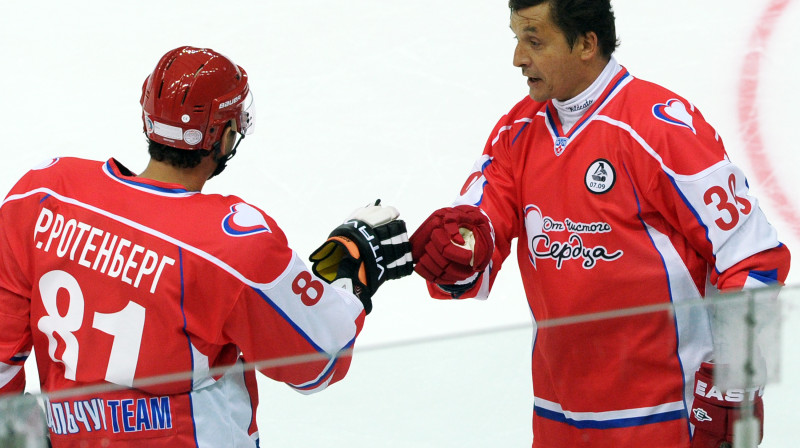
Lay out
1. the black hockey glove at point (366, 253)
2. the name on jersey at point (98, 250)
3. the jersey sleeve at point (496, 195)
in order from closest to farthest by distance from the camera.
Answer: the name on jersey at point (98, 250) → the black hockey glove at point (366, 253) → the jersey sleeve at point (496, 195)

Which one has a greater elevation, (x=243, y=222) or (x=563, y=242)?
(x=243, y=222)

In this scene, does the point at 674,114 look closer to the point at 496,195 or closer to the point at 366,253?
the point at 496,195

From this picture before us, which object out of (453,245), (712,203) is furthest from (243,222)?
(712,203)

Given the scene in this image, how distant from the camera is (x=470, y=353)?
146 cm

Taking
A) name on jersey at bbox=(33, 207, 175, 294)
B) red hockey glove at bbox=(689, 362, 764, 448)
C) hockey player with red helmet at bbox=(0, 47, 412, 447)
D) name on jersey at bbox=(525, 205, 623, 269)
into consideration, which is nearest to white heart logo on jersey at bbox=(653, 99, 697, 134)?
name on jersey at bbox=(525, 205, 623, 269)

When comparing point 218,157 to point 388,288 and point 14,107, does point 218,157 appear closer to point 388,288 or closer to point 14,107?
point 388,288

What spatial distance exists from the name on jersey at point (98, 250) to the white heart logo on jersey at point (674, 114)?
3.40 feet

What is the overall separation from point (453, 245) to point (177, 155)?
648 mm

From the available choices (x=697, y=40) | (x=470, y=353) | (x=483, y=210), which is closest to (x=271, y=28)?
(x=697, y=40)

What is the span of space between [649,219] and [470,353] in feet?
3.03

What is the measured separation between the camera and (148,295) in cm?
185

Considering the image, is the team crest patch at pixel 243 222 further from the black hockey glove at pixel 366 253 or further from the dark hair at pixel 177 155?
the black hockey glove at pixel 366 253

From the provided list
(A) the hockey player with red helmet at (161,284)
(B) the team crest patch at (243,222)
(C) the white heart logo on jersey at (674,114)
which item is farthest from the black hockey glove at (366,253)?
(C) the white heart logo on jersey at (674,114)

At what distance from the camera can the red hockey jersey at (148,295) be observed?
1.84 meters
